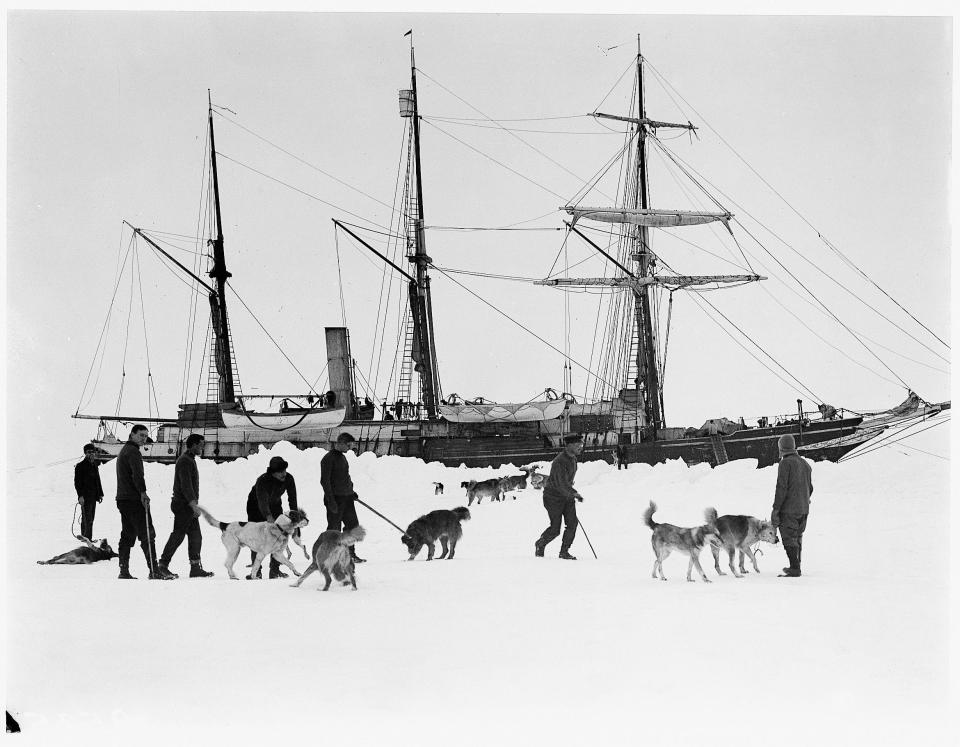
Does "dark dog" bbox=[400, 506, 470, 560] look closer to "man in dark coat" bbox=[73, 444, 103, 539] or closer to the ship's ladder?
"man in dark coat" bbox=[73, 444, 103, 539]

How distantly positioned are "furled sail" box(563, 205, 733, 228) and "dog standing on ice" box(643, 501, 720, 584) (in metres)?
9.37

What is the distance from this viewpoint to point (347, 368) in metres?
28.9

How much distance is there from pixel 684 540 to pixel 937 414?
7532 mm

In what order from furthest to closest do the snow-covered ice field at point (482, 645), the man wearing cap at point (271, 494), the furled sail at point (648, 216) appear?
the furled sail at point (648, 216), the man wearing cap at point (271, 494), the snow-covered ice field at point (482, 645)

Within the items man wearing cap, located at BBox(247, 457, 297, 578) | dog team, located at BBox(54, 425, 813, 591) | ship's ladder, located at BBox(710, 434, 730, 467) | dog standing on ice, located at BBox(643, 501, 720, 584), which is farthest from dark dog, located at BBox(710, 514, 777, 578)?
ship's ladder, located at BBox(710, 434, 730, 467)

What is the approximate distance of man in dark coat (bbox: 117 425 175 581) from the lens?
8945 millimetres

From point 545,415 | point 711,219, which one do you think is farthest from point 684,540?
point 545,415

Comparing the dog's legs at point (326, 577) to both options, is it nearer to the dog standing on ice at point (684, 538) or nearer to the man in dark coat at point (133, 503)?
the man in dark coat at point (133, 503)

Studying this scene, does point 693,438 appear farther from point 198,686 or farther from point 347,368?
point 198,686

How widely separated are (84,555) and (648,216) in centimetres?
2037

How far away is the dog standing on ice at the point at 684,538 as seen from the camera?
28.3 ft

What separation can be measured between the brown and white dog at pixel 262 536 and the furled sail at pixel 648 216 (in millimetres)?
11048

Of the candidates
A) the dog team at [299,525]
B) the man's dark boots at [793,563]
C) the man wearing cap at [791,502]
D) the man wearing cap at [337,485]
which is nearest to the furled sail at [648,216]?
the man wearing cap at [791,502]

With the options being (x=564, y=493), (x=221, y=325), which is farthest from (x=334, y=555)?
(x=221, y=325)
